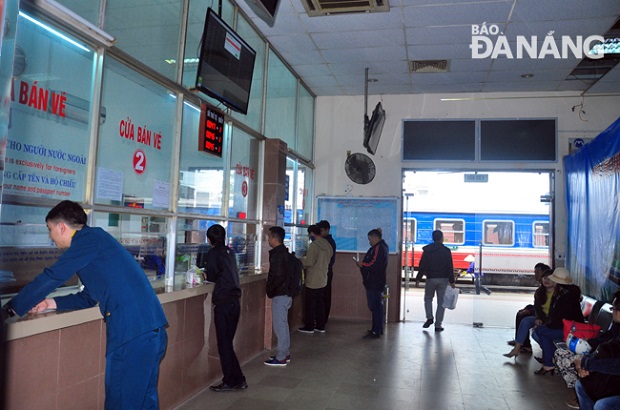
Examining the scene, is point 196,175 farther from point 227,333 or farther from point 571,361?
point 571,361

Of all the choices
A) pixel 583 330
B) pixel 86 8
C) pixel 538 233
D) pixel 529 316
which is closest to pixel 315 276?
pixel 529 316

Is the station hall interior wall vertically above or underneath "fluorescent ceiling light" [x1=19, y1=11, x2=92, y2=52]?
above

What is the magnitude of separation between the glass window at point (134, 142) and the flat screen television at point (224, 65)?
0.34 m

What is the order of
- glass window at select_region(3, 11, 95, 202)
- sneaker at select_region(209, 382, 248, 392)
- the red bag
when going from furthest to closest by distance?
the red bag
sneaker at select_region(209, 382, 248, 392)
glass window at select_region(3, 11, 95, 202)

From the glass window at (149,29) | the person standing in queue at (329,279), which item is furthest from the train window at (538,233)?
the glass window at (149,29)

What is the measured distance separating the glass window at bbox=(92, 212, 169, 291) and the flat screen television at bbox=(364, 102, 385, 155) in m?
3.66

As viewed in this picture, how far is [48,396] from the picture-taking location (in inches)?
94.0

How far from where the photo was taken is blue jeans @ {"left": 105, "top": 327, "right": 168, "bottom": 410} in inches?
88.0

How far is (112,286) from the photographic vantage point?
2.26 metres

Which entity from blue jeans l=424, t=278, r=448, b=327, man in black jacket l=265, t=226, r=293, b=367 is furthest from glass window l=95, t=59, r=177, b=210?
blue jeans l=424, t=278, r=448, b=327

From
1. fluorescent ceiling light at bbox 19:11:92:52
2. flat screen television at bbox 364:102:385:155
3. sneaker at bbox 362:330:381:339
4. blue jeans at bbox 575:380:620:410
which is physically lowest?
sneaker at bbox 362:330:381:339

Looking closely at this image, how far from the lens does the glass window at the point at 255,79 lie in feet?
17.4

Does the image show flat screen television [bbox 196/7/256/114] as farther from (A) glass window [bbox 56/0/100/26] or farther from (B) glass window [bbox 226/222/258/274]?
(B) glass window [bbox 226/222/258/274]

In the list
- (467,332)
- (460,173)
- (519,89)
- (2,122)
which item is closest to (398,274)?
(467,332)
